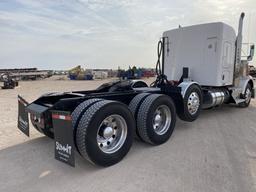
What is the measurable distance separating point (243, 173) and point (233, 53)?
475cm

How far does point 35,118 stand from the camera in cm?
364

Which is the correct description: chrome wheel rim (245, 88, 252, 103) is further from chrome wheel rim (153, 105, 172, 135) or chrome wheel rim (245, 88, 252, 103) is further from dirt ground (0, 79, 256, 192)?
chrome wheel rim (153, 105, 172, 135)

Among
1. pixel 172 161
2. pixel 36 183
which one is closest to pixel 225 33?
pixel 172 161

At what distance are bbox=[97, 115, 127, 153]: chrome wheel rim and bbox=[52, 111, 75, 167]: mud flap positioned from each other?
52 cm

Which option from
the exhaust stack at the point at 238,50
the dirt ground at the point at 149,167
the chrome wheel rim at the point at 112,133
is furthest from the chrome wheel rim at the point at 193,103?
the exhaust stack at the point at 238,50

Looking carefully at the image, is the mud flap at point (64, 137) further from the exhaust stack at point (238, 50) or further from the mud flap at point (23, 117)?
the exhaust stack at point (238, 50)

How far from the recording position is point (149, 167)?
3273 millimetres

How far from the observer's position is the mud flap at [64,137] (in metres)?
2.83

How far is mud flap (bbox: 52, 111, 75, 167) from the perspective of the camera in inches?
111

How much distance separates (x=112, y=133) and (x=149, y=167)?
0.79 m

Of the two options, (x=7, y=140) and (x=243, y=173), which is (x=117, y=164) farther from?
(x=7, y=140)

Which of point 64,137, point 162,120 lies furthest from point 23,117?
point 162,120

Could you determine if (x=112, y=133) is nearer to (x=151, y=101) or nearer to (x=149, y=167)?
(x=149, y=167)

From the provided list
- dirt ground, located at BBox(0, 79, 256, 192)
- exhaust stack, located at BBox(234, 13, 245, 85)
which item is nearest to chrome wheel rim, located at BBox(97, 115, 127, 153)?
dirt ground, located at BBox(0, 79, 256, 192)
